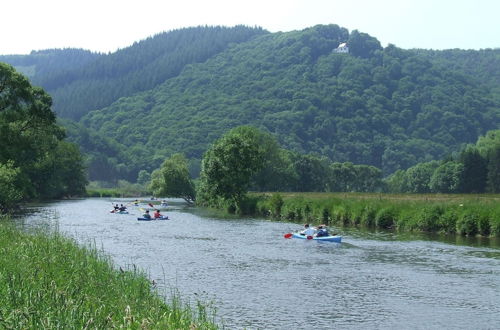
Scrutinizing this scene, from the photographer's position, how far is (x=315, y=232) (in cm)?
4916

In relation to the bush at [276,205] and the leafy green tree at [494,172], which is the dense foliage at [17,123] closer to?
the bush at [276,205]

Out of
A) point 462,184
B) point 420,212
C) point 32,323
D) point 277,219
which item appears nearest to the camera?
point 32,323

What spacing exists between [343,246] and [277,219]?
2942 centimetres

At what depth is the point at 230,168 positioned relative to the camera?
3497 inches

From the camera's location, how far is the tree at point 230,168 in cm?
8812

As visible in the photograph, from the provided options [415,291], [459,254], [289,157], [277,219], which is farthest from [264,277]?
[289,157]

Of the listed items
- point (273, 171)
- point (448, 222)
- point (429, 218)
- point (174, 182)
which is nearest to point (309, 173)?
point (273, 171)

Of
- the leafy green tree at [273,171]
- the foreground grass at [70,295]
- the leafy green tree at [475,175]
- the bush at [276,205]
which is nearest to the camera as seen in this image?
the foreground grass at [70,295]

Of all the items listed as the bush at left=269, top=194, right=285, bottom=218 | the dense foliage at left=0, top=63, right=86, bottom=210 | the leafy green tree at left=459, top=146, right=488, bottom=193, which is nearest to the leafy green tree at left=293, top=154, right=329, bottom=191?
the leafy green tree at left=459, top=146, right=488, bottom=193

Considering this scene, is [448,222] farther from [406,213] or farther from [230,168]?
[230,168]

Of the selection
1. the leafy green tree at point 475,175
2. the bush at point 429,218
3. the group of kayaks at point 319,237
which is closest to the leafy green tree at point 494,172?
the leafy green tree at point 475,175

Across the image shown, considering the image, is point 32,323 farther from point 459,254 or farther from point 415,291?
point 459,254

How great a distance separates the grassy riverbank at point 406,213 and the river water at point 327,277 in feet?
11.1

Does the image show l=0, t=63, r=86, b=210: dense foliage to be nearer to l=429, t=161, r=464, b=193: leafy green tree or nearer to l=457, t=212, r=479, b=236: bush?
l=457, t=212, r=479, b=236: bush
